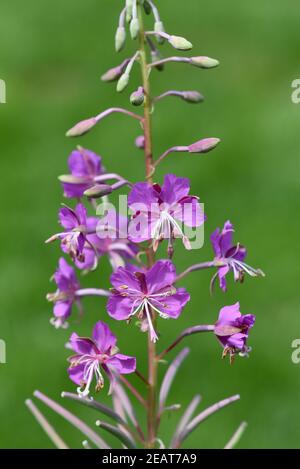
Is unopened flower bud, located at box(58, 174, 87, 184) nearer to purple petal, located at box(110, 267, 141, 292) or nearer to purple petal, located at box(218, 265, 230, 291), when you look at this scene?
purple petal, located at box(110, 267, 141, 292)

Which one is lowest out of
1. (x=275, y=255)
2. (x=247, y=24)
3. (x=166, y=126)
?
(x=275, y=255)

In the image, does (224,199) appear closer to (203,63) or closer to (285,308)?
(285,308)

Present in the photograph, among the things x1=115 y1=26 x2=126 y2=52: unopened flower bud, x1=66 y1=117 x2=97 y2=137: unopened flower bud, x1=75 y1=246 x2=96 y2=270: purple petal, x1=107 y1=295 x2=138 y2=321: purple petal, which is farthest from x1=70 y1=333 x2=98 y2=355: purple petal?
x1=115 y1=26 x2=126 y2=52: unopened flower bud

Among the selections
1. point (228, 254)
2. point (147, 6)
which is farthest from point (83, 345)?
point (147, 6)

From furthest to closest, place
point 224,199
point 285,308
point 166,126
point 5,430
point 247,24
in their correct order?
point 247,24, point 166,126, point 224,199, point 285,308, point 5,430

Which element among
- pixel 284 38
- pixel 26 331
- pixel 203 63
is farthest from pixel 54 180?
pixel 203 63

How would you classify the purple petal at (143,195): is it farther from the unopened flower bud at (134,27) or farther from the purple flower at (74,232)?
the unopened flower bud at (134,27)

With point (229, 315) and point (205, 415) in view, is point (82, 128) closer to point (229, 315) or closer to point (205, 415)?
point (229, 315)
